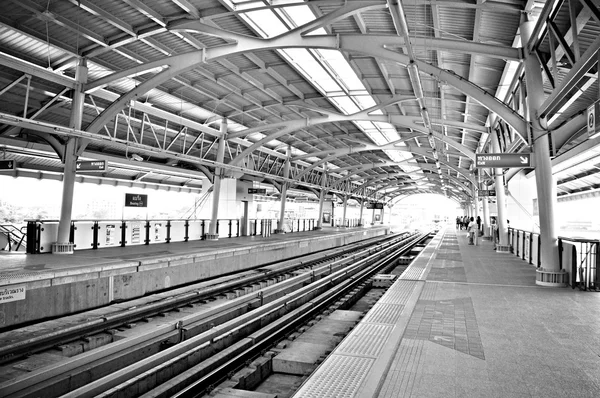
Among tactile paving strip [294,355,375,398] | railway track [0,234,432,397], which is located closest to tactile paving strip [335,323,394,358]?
tactile paving strip [294,355,375,398]

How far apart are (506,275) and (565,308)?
4541 millimetres

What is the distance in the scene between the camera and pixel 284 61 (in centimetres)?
1602

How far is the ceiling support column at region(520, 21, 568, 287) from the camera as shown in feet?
33.1

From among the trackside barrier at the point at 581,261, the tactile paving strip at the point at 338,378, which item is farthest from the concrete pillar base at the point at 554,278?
the tactile paving strip at the point at 338,378

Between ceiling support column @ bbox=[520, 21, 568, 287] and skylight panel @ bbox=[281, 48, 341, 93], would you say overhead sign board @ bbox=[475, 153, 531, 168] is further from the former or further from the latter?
skylight panel @ bbox=[281, 48, 341, 93]

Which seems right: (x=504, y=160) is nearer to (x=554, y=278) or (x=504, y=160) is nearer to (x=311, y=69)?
(x=554, y=278)

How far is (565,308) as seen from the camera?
7.72 meters

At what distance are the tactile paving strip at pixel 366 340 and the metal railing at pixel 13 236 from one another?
15.7 meters

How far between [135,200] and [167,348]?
12.9 m

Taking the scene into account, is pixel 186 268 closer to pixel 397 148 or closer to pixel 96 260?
pixel 96 260

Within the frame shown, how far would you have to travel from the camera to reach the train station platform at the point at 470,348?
411cm

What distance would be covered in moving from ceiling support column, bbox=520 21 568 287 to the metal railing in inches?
727

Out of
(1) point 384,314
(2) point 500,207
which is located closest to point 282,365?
(1) point 384,314

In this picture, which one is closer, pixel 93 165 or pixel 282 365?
pixel 282 365
